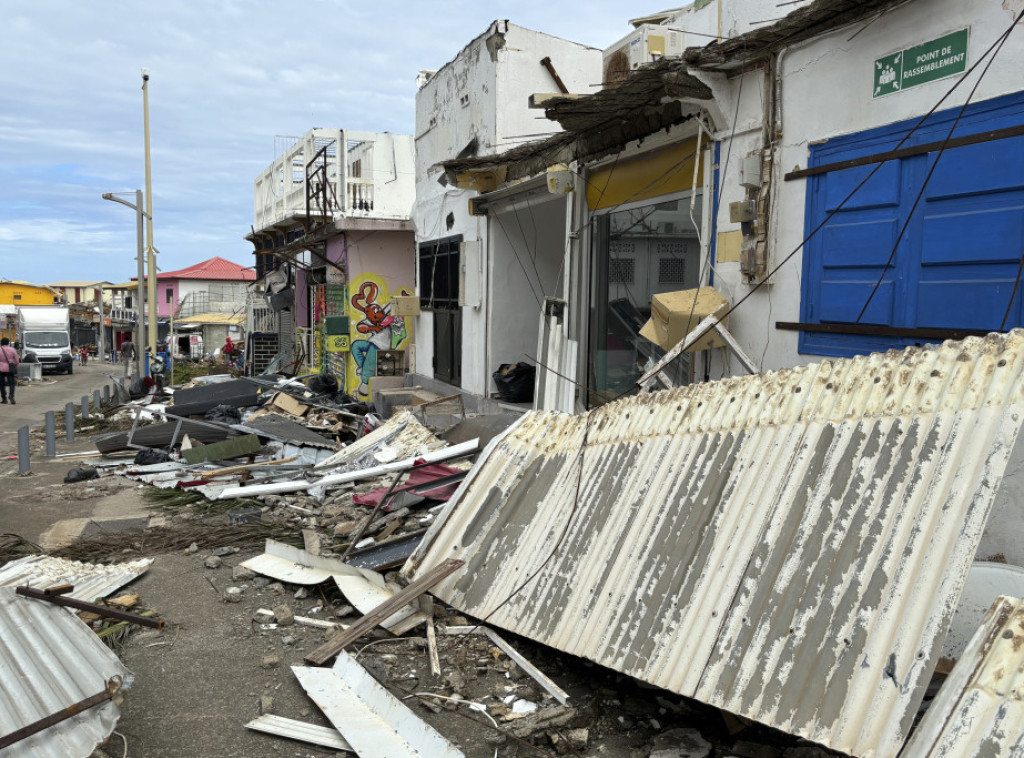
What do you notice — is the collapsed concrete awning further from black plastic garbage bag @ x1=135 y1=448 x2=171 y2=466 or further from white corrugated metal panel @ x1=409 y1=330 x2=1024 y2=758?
black plastic garbage bag @ x1=135 y1=448 x2=171 y2=466

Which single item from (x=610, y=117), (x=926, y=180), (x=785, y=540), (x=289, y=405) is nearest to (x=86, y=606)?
(x=785, y=540)

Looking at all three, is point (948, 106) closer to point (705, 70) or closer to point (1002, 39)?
point (1002, 39)

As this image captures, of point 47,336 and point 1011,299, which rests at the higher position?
point 1011,299

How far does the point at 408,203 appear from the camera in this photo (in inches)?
1034

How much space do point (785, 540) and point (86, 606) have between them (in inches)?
151

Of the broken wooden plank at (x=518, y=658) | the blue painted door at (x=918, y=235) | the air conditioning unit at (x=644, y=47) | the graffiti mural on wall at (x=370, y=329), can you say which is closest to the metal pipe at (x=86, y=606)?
the broken wooden plank at (x=518, y=658)

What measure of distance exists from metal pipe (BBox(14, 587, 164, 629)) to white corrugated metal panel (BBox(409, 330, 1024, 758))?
1.95 metres

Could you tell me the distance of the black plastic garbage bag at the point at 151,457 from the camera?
452 inches

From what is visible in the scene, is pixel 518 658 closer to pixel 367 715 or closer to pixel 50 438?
pixel 367 715

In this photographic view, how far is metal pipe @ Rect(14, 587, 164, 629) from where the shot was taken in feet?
13.6

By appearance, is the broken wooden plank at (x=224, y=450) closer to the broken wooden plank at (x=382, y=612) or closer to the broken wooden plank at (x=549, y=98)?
the broken wooden plank at (x=549, y=98)

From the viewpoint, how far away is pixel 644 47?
10227mm

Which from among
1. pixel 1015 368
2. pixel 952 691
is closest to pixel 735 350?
pixel 1015 368

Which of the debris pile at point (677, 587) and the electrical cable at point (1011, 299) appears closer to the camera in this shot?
the debris pile at point (677, 587)
